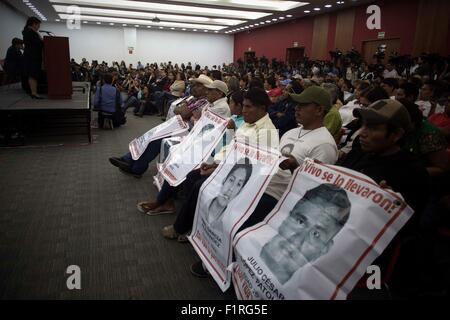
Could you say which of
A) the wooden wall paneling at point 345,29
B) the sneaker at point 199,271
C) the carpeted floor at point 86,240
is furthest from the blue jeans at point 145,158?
the wooden wall paneling at point 345,29

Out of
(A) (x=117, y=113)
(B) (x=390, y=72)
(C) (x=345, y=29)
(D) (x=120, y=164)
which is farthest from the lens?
(C) (x=345, y=29)

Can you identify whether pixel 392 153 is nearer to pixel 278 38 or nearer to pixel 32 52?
pixel 32 52

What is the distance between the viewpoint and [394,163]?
1.55 m

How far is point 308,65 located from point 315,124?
8777 millimetres

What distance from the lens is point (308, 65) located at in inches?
398

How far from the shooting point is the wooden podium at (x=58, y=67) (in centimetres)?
591

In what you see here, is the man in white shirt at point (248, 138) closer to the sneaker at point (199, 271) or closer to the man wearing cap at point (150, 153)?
the sneaker at point (199, 271)

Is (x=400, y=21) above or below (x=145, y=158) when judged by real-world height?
above

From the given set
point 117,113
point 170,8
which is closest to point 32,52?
point 117,113

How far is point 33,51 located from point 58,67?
471mm

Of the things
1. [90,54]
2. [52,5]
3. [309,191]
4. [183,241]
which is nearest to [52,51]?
[183,241]

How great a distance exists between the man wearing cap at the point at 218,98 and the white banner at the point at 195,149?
0.50 metres

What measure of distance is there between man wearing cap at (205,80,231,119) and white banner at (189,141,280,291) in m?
1.45
